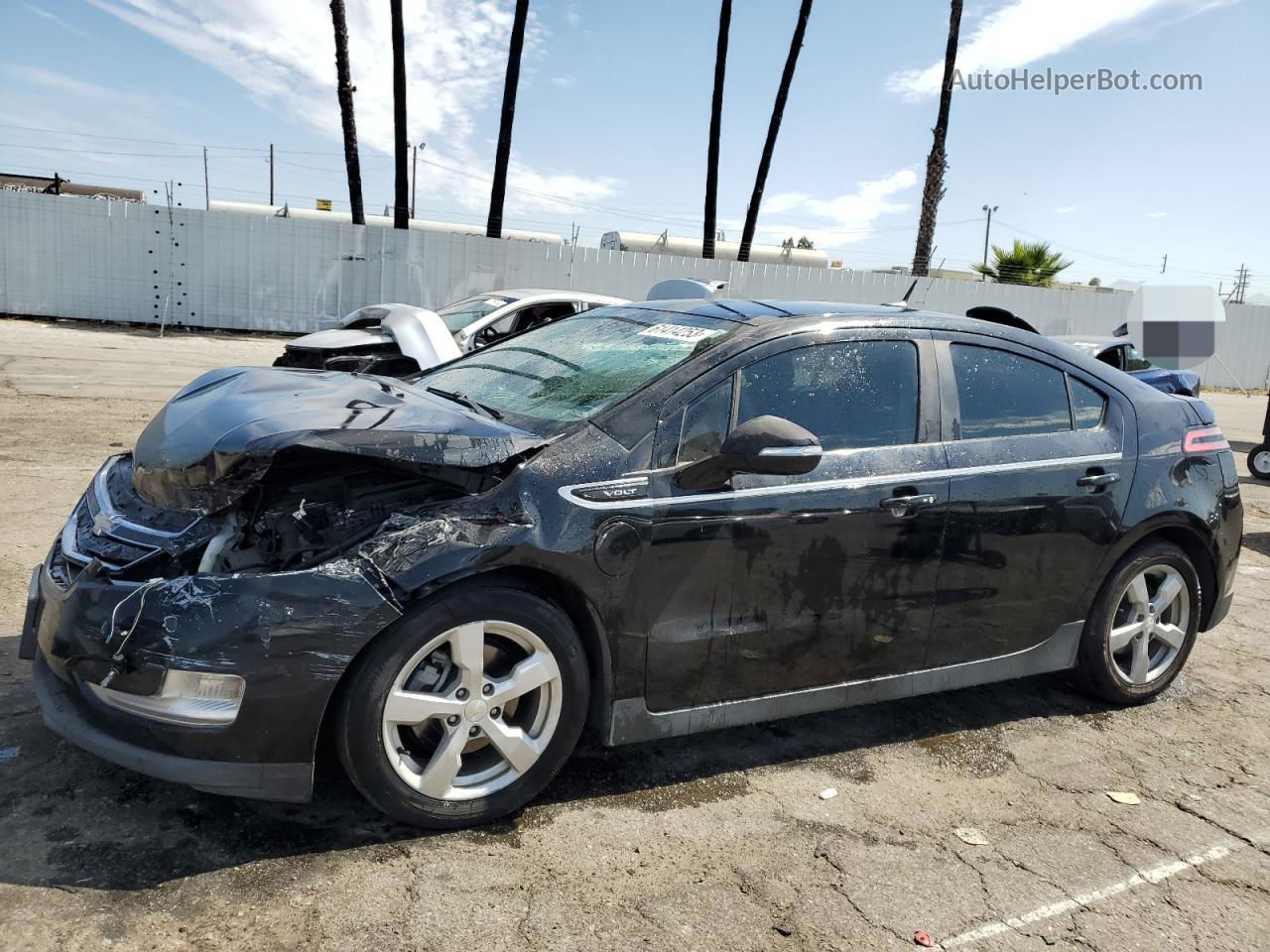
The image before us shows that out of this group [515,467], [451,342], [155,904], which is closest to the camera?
[155,904]

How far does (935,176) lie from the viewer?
26.2 m

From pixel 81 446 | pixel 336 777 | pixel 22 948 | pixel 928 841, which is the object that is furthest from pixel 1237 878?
pixel 81 446

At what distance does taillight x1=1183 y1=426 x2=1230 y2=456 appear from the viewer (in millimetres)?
4312

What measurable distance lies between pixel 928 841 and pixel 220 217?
64.5 ft

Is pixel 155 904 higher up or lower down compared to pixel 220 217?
lower down

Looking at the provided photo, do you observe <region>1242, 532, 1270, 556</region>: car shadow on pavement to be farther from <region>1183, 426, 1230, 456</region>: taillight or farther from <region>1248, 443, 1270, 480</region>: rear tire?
<region>1248, 443, 1270, 480</region>: rear tire

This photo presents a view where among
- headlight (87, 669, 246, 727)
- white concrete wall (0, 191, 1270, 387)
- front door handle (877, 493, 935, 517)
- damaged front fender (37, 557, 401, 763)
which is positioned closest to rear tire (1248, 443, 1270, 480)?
front door handle (877, 493, 935, 517)

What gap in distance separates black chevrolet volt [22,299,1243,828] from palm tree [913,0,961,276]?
23.8 metres

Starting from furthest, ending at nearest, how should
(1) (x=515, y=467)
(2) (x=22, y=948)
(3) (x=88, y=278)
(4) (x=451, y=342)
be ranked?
1. (3) (x=88, y=278)
2. (4) (x=451, y=342)
3. (1) (x=515, y=467)
4. (2) (x=22, y=948)

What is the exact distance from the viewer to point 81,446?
7898 millimetres

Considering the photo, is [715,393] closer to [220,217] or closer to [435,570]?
[435,570]

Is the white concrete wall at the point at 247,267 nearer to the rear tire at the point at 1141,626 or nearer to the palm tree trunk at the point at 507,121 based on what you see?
the palm tree trunk at the point at 507,121

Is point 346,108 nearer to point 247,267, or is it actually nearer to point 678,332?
point 247,267

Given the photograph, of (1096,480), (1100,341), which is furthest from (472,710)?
(1100,341)
